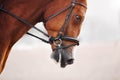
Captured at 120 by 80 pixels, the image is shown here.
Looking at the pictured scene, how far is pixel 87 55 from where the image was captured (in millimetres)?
6660

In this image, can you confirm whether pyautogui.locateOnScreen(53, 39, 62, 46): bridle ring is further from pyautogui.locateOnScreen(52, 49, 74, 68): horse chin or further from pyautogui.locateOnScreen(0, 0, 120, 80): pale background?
pyautogui.locateOnScreen(0, 0, 120, 80): pale background

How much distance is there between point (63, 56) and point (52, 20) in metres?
0.21

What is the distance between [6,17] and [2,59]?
0.24m

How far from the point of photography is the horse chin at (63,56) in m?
2.15

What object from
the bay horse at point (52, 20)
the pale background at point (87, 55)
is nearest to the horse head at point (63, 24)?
the bay horse at point (52, 20)

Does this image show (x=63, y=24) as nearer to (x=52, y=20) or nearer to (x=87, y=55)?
(x=52, y=20)

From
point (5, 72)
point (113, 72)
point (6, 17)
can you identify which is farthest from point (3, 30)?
point (113, 72)

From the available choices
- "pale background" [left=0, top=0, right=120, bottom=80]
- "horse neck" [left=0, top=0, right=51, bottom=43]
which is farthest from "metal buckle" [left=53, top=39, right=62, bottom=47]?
"pale background" [left=0, top=0, right=120, bottom=80]

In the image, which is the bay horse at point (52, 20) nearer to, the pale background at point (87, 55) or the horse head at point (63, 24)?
the horse head at point (63, 24)

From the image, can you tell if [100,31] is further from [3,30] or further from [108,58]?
[3,30]

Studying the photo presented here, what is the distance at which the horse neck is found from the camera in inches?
84.2

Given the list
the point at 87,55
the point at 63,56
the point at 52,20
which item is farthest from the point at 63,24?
the point at 87,55

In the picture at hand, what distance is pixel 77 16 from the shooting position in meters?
2.15

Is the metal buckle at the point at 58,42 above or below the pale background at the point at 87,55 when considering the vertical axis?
below
